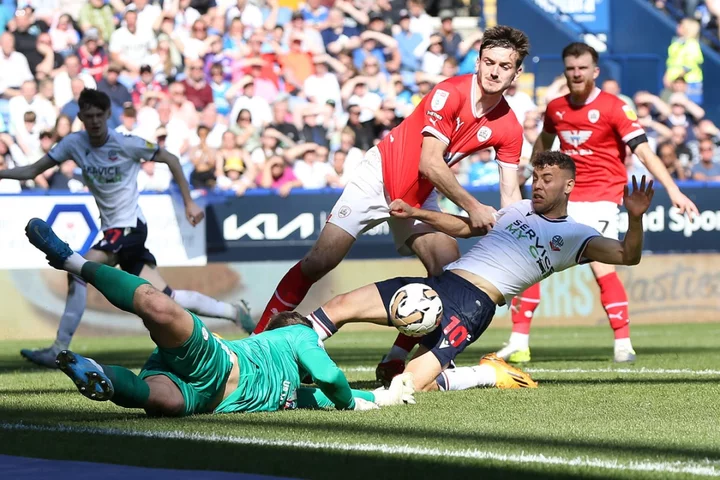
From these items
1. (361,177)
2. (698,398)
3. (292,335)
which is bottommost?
(698,398)

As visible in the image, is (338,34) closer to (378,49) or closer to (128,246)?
(378,49)

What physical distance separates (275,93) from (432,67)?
105 inches

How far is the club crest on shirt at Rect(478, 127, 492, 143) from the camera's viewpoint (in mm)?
8578

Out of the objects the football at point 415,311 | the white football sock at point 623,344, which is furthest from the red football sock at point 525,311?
the football at point 415,311

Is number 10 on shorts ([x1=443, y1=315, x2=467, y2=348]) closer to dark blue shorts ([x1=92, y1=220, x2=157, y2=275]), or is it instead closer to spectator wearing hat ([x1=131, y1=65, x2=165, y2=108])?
dark blue shorts ([x1=92, y1=220, x2=157, y2=275])

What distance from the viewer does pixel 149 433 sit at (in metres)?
5.79

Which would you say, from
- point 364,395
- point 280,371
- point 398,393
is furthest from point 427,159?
point 280,371

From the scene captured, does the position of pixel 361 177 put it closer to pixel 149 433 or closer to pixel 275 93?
pixel 149 433

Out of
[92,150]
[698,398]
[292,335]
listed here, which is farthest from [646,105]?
→ [292,335]

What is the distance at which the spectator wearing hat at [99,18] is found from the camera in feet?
63.8

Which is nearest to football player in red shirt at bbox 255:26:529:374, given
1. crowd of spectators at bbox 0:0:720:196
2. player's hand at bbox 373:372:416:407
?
player's hand at bbox 373:372:416:407

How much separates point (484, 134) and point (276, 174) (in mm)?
8731

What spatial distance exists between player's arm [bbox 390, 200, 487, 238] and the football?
0.59m

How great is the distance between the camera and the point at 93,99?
10.7 metres
